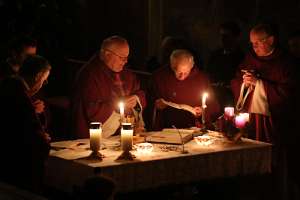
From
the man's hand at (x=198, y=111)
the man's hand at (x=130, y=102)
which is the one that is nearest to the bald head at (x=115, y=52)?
the man's hand at (x=130, y=102)

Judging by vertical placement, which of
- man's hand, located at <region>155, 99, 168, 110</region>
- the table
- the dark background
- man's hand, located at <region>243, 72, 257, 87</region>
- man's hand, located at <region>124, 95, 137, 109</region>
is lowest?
the table

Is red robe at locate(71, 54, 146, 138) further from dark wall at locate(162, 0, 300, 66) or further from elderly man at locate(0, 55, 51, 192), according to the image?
dark wall at locate(162, 0, 300, 66)

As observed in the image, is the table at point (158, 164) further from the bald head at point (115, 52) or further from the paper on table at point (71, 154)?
the bald head at point (115, 52)

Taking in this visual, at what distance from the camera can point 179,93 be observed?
9.45 metres

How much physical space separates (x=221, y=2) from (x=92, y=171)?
6004 millimetres

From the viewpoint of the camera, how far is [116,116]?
27.8ft

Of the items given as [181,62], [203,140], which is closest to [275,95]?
[181,62]

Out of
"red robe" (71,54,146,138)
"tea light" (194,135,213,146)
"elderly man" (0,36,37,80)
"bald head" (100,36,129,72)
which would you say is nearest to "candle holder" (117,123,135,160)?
"tea light" (194,135,213,146)

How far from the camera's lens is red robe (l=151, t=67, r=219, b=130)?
9328 mm

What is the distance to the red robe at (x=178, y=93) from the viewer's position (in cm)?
933

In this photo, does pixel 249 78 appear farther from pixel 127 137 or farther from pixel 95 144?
pixel 95 144

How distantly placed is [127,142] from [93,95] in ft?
6.71

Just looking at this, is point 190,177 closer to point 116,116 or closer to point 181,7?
point 116,116

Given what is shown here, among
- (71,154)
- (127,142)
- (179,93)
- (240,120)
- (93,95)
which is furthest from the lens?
(179,93)
